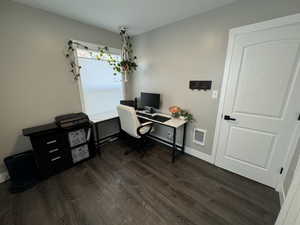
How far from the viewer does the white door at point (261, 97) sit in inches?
57.6

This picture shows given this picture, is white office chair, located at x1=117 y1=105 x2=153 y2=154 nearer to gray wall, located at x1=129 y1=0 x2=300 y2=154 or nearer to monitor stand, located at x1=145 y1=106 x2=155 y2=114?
monitor stand, located at x1=145 y1=106 x2=155 y2=114

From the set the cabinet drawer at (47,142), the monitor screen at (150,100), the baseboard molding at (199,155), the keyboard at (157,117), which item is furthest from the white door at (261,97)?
the cabinet drawer at (47,142)

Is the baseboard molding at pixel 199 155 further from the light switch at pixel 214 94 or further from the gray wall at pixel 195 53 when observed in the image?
the light switch at pixel 214 94

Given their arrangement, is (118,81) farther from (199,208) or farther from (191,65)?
(199,208)

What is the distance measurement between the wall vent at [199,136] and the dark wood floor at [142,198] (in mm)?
421

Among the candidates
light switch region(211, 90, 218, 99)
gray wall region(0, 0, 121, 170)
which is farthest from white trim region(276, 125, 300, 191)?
gray wall region(0, 0, 121, 170)

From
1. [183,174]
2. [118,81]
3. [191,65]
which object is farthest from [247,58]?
[118,81]

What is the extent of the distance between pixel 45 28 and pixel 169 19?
6.80ft

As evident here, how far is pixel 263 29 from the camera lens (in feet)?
5.00

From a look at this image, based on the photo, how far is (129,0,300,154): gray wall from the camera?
1611mm

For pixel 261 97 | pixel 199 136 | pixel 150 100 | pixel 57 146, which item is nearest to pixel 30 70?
pixel 57 146

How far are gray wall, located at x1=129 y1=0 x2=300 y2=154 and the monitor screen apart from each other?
0.16 m

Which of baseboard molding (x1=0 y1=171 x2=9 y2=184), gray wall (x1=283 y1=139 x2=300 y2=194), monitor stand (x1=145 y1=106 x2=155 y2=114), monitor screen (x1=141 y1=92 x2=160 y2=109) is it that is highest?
monitor screen (x1=141 y1=92 x2=160 y2=109)

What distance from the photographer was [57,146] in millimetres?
1991
